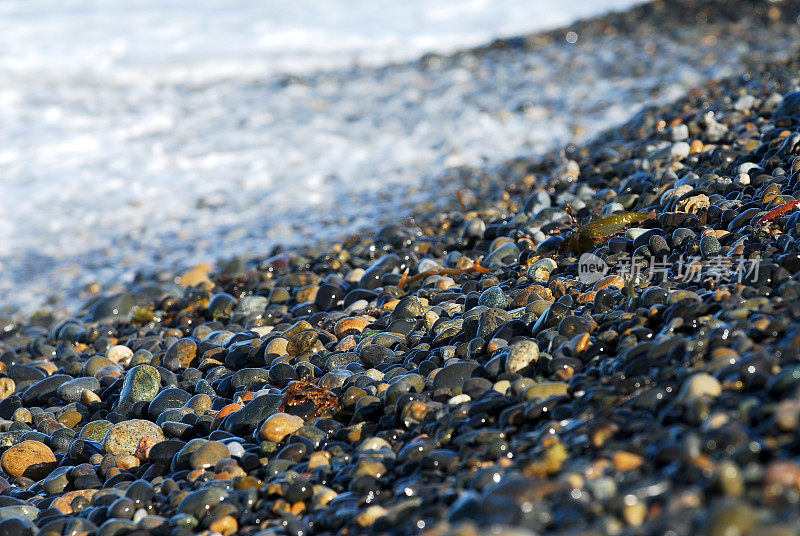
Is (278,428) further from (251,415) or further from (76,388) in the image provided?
(76,388)

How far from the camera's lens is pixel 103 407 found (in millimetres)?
2992

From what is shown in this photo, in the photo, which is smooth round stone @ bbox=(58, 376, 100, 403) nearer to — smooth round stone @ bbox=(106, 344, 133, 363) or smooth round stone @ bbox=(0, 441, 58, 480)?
smooth round stone @ bbox=(106, 344, 133, 363)

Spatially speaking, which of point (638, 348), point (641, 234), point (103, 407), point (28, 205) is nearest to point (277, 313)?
point (103, 407)

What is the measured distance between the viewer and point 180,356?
3201 millimetres

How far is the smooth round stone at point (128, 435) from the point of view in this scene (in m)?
2.55

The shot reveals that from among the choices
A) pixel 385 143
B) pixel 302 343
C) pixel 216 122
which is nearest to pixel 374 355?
pixel 302 343

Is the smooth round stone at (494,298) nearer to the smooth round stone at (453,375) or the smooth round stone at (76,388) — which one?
the smooth round stone at (453,375)

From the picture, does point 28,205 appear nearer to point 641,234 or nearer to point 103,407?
point 103,407

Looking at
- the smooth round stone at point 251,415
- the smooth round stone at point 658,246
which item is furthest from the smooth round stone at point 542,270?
the smooth round stone at point 251,415

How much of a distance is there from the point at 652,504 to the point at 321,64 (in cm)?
790

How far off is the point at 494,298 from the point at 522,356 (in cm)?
61

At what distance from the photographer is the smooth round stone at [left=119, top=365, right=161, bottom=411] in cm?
290

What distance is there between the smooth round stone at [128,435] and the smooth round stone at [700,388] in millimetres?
1739

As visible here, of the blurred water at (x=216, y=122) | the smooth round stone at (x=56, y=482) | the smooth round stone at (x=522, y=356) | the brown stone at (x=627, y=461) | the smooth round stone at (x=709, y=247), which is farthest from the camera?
the blurred water at (x=216, y=122)
